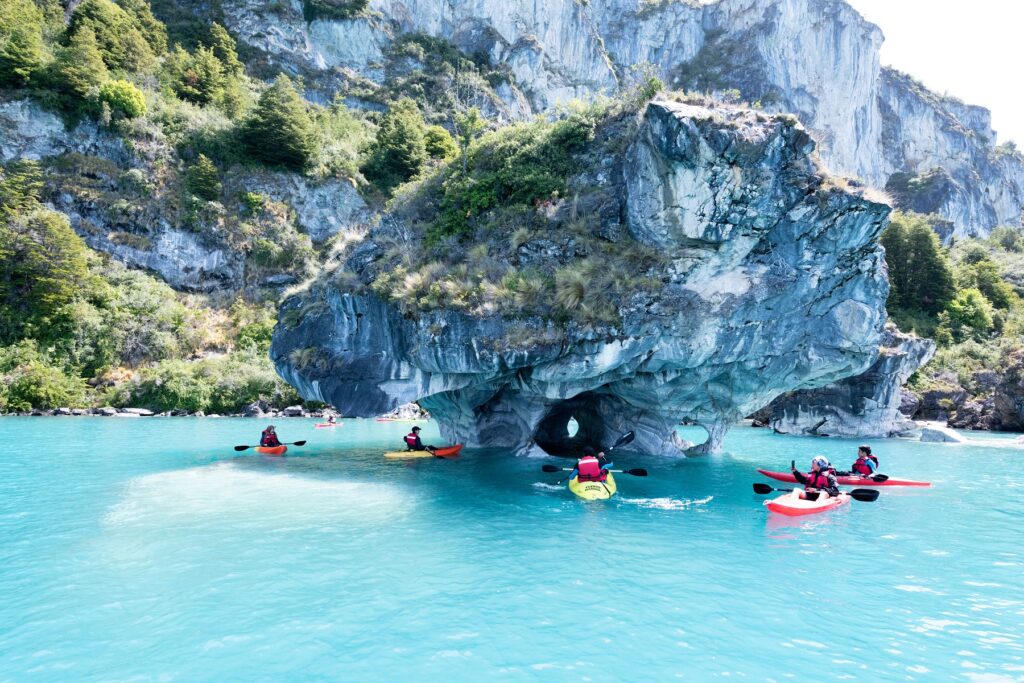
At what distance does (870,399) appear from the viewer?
33.2 meters

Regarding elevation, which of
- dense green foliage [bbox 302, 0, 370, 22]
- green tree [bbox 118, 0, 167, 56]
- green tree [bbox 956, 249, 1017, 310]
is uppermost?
dense green foliage [bbox 302, 0, 370, 22]

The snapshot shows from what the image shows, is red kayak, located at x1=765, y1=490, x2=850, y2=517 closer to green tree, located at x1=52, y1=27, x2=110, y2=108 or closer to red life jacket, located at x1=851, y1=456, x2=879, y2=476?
red life jacket, located at x1=851, y1=456, x2=879, y2=476

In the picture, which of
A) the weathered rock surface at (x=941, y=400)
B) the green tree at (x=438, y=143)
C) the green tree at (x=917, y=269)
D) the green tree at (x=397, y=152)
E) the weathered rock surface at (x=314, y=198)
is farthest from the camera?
the green tree at (x=438, y=143)

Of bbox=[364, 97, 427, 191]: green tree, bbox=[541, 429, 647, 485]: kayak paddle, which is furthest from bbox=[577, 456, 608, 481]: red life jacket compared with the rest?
bbox=[364, 97, 427, 191]: green tree

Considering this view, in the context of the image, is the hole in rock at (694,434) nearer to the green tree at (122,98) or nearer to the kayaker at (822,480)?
the kayaker at (822,480)

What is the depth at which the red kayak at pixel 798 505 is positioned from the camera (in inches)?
523

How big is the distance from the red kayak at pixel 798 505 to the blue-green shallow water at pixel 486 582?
47cm

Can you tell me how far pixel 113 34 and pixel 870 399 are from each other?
64.4m

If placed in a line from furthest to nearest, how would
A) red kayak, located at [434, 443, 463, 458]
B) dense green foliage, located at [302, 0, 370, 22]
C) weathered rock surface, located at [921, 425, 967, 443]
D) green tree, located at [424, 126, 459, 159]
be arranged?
1. dense green foliage, located at [302, 0, 370, 22]
2. green tree, located at [424, 126, 459, 159]
3. weathered rock surface, located at [921, 425, 967, 443]
4. red kayak, located at [434, 443, 463, 458]

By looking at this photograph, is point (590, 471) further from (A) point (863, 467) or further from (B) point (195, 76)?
(B) point (195, 76)

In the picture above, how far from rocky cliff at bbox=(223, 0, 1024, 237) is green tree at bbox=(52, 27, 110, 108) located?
Answer: 21662mm

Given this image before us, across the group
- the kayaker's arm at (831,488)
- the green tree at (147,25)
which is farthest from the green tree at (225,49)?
the kayaker's arm at (831,488)

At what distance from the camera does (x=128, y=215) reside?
43406 millimetres

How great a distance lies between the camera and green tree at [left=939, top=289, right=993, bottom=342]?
46969mm
